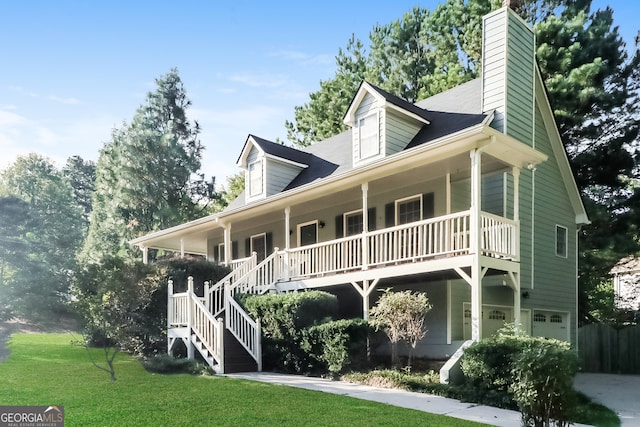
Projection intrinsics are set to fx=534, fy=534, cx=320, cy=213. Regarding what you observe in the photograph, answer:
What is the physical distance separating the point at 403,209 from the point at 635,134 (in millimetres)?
10747

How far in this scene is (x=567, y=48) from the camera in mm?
18500

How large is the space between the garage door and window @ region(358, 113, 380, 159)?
6162 mm

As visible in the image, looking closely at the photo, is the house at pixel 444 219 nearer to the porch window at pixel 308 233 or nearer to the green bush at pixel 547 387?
the porch window at pixel 308 233

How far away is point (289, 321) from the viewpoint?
1168 centimetres

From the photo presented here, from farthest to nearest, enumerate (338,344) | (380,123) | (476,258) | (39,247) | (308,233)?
(39,247)
(308,233)
(380,123)
(338,344)
(476,258)

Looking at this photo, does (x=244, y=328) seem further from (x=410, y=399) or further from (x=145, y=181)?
(x=145, y=181)

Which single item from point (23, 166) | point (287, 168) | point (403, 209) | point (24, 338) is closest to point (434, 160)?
point (403, 209)

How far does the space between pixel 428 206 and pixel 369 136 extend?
2.48 metres

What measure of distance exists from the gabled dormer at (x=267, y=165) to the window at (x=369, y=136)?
383 cm

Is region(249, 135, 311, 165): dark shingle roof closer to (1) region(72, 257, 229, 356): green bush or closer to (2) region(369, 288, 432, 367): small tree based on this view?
(1) region(72, 257, 229, 356): green bush

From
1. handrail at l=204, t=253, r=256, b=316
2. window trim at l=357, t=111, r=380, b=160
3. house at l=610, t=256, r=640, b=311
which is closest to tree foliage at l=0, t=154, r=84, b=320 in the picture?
handrail at l=204, t=253, r=256, b=316

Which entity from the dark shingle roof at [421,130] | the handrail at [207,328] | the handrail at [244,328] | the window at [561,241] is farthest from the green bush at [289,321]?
the window at [561,241]

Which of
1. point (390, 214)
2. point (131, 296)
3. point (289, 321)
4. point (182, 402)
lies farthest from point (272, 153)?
point (182, 402)

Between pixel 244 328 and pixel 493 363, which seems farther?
pixel 244 328
